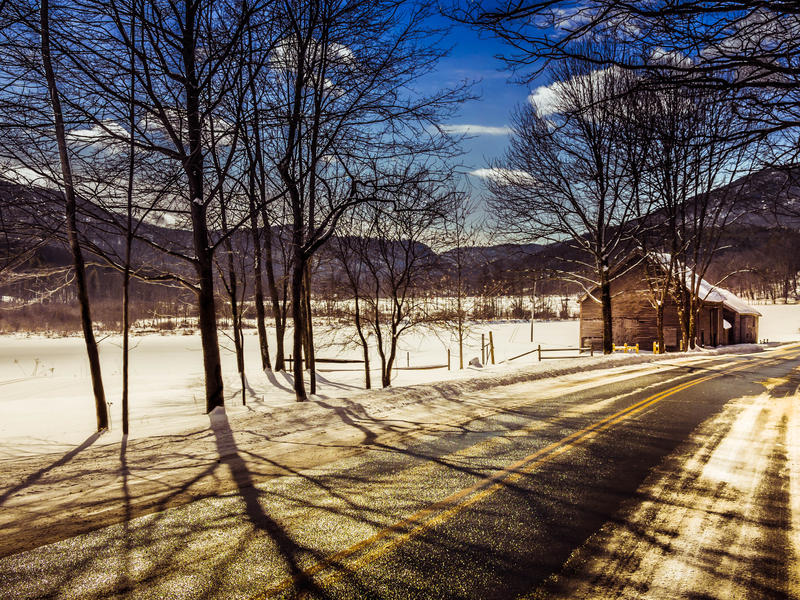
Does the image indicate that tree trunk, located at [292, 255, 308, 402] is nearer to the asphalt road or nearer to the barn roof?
the asphalt road

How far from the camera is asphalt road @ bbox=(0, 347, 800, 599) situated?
10.8ft

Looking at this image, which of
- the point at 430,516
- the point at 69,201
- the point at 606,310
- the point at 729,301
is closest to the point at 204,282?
the point at 69,201

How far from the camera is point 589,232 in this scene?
77.3 feet

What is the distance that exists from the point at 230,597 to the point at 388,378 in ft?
48.3

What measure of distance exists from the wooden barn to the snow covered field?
23.8 ft

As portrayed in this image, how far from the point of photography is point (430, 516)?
4.30 m

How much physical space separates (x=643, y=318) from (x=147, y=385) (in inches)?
1301

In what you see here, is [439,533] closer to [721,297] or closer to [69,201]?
[69,201]

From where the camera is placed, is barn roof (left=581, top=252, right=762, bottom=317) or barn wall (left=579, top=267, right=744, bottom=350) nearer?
barn wall (left=579, top=267, right=744, bottom=350)

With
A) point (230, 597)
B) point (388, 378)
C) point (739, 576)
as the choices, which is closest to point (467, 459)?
point (739, 576)

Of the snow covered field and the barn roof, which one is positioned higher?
the barn roof

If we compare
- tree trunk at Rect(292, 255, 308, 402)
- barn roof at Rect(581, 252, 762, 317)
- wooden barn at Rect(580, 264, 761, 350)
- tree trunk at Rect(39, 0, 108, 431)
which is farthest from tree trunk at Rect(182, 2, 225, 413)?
barn roof at Rect(581, 252, 762, 317)

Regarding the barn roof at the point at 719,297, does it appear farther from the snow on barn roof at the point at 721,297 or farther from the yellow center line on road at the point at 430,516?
the yellow center line on road at the point at 430,516

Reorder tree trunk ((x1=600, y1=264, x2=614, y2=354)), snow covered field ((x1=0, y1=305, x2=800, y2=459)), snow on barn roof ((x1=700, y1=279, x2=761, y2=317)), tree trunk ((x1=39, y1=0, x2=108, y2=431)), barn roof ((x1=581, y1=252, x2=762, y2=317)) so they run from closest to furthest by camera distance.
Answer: tree trunk ((x1=39, y1=0, x2=108, y2=431))
snow covered field ((x1=0, y1=305, x2=800, y2=459))
tree trunk ((x1=600, y1=264, x2=614, y2=354))
barn roof ((x1=581, y1=252, x2=762, y2=317))
snow on barn roof ((x1=700, y1=279, x2=761, y2=317))
